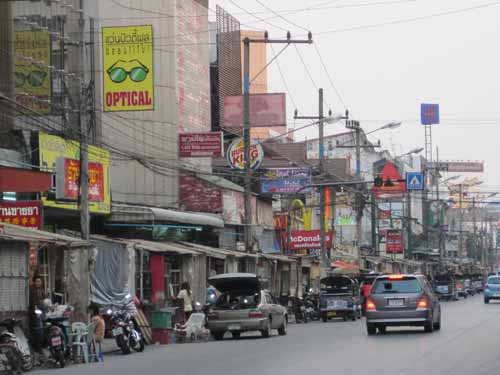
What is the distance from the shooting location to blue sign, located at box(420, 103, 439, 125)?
108938 millimetres

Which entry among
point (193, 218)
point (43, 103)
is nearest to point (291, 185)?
point (193, 218)

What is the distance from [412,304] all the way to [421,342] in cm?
425

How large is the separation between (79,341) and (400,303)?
960cm

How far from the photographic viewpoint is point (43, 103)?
114 ft

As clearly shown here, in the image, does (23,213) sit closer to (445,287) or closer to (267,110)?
(267,110)

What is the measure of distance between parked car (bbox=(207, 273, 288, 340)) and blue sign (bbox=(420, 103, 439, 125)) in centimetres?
7750

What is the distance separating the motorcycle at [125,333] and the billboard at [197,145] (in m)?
20.1

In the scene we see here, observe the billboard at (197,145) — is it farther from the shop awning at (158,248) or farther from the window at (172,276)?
the shop awning at (158,248)

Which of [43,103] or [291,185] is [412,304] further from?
[291,185]

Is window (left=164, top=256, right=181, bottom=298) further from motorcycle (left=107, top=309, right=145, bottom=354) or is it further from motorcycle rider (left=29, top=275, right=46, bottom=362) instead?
motorcycle rider (left=29, top=275, right=46, bottom=362)

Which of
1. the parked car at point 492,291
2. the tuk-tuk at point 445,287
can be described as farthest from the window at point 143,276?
the tuk-tuk at point 445,287

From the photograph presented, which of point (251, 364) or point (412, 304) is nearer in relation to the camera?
point (251, 364)

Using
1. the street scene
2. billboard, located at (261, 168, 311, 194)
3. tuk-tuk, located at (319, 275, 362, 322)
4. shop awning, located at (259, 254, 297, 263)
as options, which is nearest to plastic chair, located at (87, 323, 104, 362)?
the street scene

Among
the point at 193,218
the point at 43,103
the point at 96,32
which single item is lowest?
the point at 193,218
